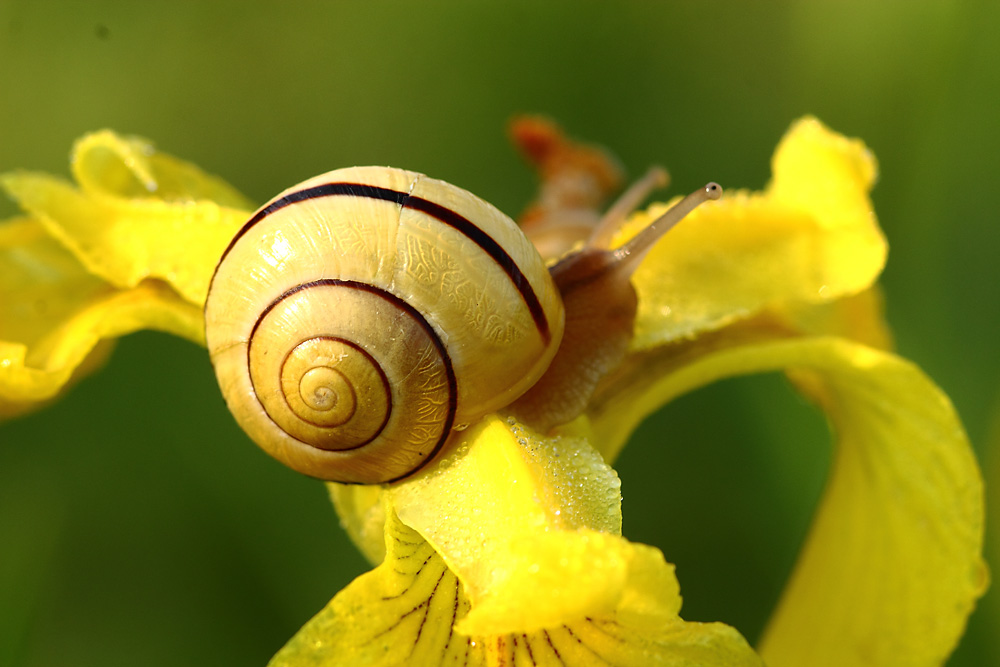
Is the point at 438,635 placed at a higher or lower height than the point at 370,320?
lower

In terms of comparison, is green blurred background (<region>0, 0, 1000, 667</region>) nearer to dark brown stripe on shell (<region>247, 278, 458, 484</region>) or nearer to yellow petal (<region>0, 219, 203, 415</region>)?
yellow petal (<region>0, 219, 203, 415</region>)

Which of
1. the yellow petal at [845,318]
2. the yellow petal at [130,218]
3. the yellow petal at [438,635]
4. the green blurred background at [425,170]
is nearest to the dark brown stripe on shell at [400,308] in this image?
the yellow petal at [438,635]

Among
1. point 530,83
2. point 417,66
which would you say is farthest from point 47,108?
point 530,83

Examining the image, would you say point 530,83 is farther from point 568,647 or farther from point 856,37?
point 568,647

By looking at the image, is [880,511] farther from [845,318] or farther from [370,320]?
[370,320]

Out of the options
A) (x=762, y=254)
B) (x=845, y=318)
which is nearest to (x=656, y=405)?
(x=762, y=254)
